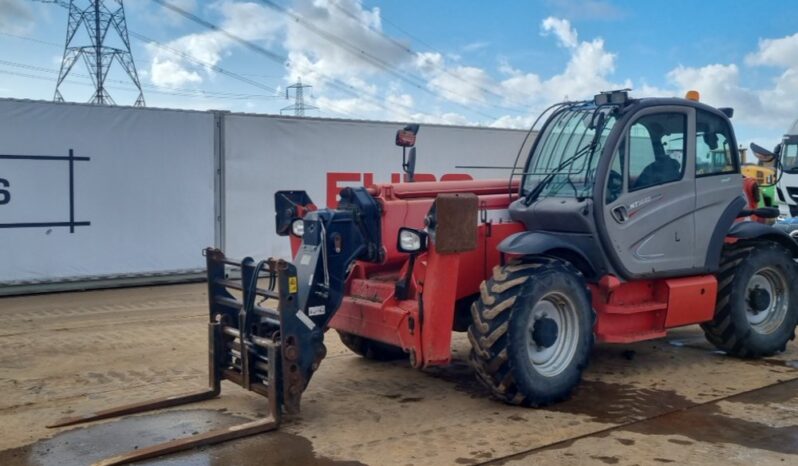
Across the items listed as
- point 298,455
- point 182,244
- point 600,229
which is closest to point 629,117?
point 600,229

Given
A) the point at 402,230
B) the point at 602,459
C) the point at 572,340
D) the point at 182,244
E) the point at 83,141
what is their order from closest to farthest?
the point at 602,459
the point at 402,230
the point at 572,340
the point at 83,141
the point at 182,244

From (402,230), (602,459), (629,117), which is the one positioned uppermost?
(629,117)

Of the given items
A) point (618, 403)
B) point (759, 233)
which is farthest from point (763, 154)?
point (618, 403)

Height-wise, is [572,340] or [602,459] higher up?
[572,340]

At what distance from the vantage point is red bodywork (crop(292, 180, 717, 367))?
5.50 metres

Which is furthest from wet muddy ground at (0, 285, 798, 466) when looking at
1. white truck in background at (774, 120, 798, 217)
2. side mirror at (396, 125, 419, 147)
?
white truck in background at (774, 120, 798, 217)

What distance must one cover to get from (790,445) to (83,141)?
31.4 feet

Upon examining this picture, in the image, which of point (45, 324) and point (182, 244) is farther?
point (182, 244)

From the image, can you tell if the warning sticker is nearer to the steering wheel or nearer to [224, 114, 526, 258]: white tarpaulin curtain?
the steering wheel

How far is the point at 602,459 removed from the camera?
4746mm

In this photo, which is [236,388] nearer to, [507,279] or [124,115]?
[507,279]

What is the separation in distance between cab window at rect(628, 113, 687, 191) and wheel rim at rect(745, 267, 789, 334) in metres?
1.48

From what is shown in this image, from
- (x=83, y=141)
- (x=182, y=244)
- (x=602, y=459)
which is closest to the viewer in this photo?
(x=602, y=459)

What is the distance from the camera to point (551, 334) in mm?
5828
